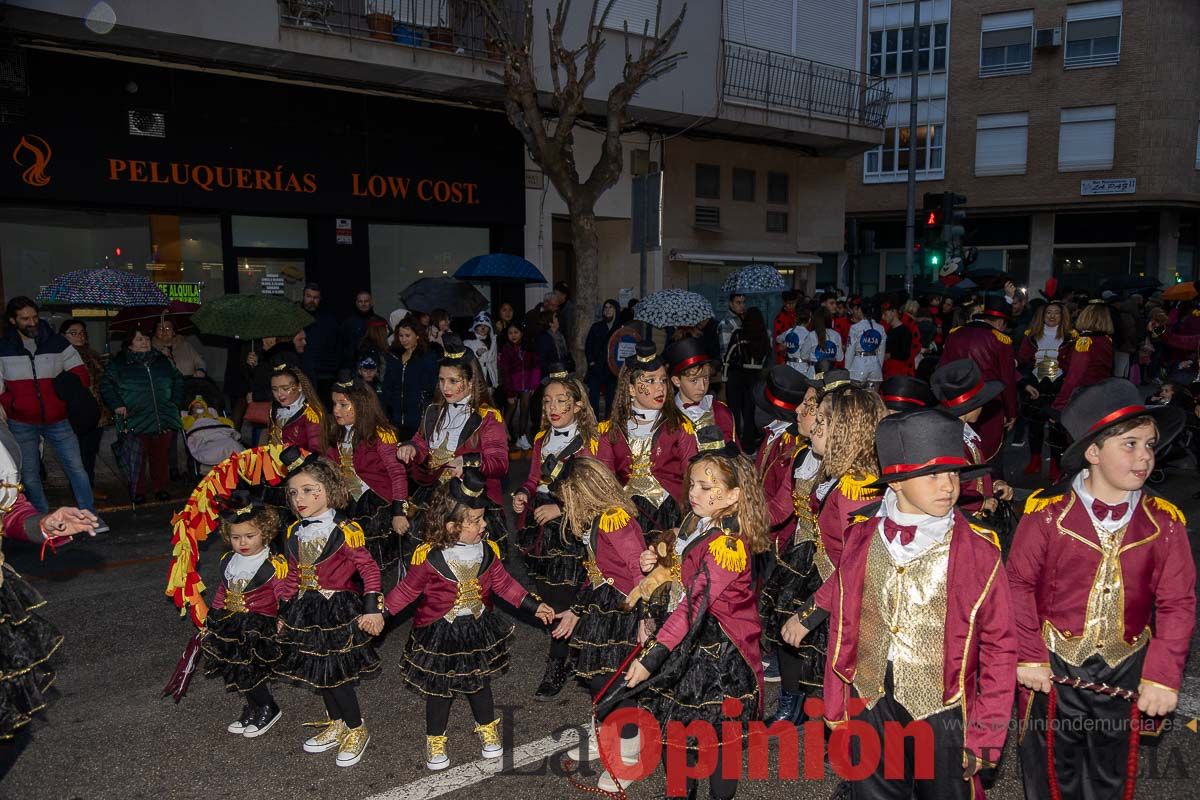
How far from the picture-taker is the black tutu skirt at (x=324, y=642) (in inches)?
173

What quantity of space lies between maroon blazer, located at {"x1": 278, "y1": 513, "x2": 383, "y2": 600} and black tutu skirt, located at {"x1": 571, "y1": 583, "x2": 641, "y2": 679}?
42.4 inches

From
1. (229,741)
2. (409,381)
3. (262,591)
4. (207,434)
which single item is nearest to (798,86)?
(409,381)

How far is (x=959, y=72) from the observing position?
3453 centimetres

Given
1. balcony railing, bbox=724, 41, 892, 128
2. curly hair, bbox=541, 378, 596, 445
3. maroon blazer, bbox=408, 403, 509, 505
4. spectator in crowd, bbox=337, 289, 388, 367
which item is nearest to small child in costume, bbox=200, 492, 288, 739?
maroon blazer, bbox=408, 403, 509, 505

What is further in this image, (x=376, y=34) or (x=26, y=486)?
(x=376, y=34)

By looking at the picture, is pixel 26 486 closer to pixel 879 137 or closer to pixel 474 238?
pixel 474 238

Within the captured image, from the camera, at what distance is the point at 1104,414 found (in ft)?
11.0

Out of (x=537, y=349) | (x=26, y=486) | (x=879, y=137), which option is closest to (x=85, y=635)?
(x=26, y=486)

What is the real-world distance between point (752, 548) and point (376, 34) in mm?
12706

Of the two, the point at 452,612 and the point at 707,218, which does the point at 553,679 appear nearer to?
the point at 452,612

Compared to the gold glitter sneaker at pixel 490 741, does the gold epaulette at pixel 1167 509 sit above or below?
above

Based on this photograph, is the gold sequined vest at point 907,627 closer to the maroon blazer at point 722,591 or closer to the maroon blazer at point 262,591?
the maroon blazer at point 722,591

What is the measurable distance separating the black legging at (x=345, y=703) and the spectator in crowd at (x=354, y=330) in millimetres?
7353

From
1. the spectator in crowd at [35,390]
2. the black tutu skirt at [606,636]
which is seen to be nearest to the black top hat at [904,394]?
the black tutu skirt at [606,636]
